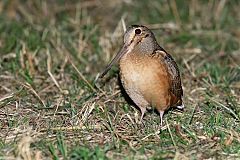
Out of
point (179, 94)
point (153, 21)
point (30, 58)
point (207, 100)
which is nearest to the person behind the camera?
point (179, 94)

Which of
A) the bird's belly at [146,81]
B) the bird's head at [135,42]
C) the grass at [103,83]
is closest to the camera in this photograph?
the grass at [103,83]

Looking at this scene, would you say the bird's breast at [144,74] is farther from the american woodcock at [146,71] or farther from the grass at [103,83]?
the grass at [103,83]

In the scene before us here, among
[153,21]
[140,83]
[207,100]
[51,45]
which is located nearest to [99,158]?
[140,83]

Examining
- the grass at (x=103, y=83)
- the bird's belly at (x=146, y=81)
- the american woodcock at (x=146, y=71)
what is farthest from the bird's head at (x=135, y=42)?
the grass at (x=103, y=83)

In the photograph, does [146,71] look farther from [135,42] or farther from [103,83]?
[103,83]

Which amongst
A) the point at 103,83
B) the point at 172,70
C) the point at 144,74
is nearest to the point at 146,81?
the point at 144,74

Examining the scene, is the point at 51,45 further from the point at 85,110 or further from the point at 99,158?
the point at 99,158
